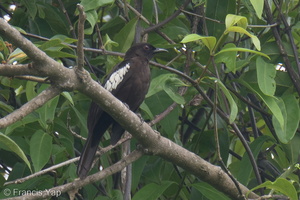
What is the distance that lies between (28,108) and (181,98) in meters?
1.39

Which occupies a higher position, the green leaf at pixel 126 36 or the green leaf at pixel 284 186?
the green leaf at pixel 126 36

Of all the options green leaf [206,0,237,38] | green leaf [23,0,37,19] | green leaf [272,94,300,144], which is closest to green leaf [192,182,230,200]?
green leaf [272,94,300,144]

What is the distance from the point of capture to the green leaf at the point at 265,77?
4160 millimetres

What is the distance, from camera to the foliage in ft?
13.7

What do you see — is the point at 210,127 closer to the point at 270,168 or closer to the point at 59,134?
the point at 270,168

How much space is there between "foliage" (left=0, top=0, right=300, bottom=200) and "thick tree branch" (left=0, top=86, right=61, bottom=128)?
0.57m

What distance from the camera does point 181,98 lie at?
4219 mm

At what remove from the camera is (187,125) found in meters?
5.67

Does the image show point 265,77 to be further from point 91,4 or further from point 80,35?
point 80,35

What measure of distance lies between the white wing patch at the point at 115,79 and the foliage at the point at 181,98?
0.11 m

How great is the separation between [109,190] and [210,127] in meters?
1.46

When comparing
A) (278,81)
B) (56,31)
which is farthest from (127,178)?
(56,31)

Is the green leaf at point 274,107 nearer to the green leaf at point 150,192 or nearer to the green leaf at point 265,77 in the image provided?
the green leaf at point 265,77

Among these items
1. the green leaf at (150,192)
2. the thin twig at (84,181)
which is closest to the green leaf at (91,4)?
the thin twig at (84,181)
